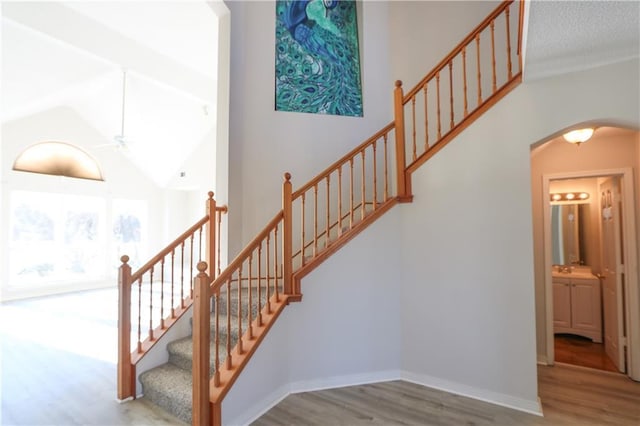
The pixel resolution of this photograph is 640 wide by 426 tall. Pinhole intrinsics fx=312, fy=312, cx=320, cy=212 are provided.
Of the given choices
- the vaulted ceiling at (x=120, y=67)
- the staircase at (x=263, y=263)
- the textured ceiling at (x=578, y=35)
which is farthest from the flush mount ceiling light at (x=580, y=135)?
→ the vaulted ceiling at (x=120, y=67)

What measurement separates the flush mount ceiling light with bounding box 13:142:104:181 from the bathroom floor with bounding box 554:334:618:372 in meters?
10.1

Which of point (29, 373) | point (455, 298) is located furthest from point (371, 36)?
point (29, 373)

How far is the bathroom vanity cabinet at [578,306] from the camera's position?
165 inches

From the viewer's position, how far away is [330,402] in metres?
2.66

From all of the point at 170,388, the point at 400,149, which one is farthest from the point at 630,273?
the point at 170,388

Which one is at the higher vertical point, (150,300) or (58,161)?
(58,161)

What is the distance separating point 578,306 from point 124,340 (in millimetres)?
5531

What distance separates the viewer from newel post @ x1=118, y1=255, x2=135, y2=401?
2.64 meters

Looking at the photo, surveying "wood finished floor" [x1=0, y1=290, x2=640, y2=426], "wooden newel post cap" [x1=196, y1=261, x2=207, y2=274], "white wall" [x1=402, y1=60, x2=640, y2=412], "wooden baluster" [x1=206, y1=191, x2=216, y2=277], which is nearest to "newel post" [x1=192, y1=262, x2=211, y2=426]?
"wooden newel post cap" [x1=196, y1=261, x2=207, y2=274]

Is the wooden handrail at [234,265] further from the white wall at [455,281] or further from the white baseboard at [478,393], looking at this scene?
the white baseboard at [478,393]

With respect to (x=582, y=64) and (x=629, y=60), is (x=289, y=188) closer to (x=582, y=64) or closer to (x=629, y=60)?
(x=582, y=64)

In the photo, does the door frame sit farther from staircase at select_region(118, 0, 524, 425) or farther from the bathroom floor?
staircase at select_region(118, 0, 524, 425)

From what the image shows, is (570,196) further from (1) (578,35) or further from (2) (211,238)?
(2) (211,238)

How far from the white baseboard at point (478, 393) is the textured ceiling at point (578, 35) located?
267 cm
